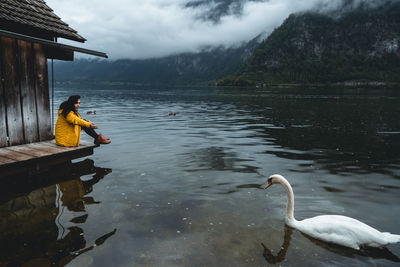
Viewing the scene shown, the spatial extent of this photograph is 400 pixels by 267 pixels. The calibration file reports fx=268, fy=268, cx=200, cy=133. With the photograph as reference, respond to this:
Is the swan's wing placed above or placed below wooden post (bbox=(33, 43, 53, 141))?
below

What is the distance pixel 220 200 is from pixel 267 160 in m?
6.02

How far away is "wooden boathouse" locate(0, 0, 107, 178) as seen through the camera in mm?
9711

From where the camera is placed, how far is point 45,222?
7.66 metres

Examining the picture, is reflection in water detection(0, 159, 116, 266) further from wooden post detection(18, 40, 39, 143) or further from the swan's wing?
the swan's wing

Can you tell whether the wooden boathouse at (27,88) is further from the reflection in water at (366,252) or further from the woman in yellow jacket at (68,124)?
the reflection in water at (366,252)

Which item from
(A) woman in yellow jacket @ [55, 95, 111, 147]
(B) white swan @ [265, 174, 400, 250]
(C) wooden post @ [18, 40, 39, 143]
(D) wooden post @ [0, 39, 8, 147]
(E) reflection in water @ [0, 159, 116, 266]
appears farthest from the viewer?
(A) woman in yellow jacket @ [55, 95, 111, 147]

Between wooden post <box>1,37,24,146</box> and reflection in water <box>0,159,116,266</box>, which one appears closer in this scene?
reflection in water <box>0,159,116,266</box>

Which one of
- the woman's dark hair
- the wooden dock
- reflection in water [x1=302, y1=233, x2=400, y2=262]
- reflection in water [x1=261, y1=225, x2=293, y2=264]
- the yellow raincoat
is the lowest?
reflection in water [x1=261, y1=225, x2=293, y2=264]

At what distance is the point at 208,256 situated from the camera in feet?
20.9

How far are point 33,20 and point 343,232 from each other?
1308cm

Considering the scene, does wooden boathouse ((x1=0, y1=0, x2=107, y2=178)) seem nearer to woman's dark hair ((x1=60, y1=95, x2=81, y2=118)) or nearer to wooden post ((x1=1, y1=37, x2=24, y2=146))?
wooden post ((x1=1, y1=37, x2=24, y2=146))

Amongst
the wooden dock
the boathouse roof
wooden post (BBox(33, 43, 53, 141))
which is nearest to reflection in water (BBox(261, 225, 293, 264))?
the wooden dock

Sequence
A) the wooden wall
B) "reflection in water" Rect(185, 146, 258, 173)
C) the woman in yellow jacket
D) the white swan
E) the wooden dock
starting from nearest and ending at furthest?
the white swan → the wooden dock → the wooden wall → the woman in yellow jacket → "reflection in water" Rect(185, 146, 258, 173)

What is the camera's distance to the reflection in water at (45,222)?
20.3 feet
